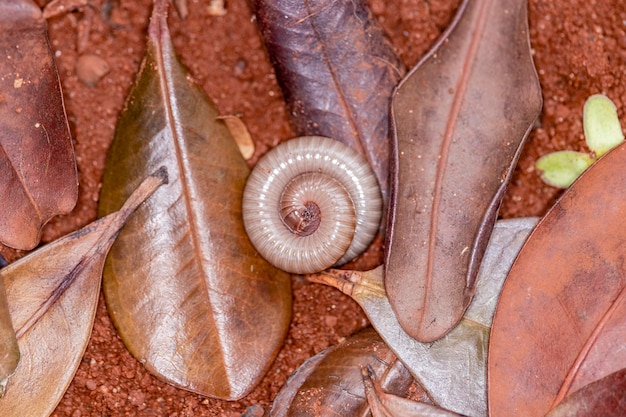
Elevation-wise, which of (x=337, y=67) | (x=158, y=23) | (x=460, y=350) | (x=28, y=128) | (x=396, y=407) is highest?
(x=158, y=23)

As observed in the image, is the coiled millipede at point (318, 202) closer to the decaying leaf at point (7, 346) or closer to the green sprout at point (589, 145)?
the green sprout at point (589, 145)

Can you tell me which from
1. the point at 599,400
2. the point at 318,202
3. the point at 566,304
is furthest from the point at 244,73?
the point at 599,400

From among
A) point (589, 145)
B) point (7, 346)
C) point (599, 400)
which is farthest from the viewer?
point (589, 145)

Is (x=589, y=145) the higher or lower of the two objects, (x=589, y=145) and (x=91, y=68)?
the lower

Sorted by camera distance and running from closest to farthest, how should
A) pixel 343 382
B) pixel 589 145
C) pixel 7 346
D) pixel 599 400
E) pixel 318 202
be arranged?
pixel 599 400, pixel 7 346, pixel 343 382, pixel 589 145, pixel 318 202

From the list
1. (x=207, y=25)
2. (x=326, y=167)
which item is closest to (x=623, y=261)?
(x=326, y=167)

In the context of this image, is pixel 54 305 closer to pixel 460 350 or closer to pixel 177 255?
pixel 177 255

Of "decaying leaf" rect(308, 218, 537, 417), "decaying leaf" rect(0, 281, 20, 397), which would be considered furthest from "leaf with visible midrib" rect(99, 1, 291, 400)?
"decaying leaf" rect(308, 218, 537, 417)

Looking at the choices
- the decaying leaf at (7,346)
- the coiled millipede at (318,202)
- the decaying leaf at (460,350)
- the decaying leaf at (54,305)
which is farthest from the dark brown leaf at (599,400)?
the decaying leaf at (7,346)
